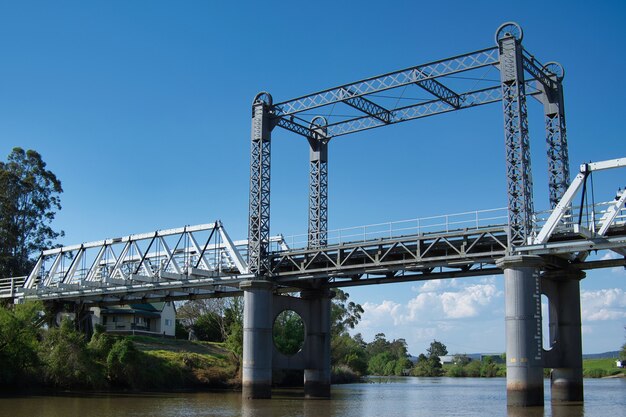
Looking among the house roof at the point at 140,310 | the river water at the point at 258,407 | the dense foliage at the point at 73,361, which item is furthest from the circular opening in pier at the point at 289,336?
the river water at the point at 258,407

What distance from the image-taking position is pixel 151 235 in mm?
60094

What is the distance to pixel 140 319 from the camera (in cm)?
9200

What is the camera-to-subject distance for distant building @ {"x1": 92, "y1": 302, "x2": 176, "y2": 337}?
89669 mm

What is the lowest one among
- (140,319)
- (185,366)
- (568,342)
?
(185,366)

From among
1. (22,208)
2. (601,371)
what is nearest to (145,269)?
(22,208)

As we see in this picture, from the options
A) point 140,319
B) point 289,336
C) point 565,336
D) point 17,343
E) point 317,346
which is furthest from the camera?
point 140,319

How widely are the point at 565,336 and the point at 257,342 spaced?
19512 mm

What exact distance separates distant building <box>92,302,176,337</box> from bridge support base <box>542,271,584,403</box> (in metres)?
54.6

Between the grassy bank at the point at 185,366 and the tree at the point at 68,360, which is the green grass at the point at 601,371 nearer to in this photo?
the grassy bank at the point at 185,366

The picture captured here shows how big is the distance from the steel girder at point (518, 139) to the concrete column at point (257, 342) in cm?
1824

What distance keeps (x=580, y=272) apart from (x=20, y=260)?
71.0 m

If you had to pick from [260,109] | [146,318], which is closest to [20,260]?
[146,318]

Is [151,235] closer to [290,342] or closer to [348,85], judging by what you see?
[348,85]

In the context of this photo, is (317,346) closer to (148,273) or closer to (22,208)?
(148,273)
